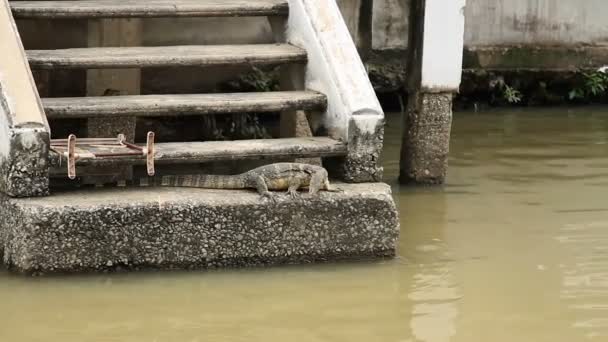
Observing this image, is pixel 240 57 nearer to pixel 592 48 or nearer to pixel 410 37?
pixel 410 37

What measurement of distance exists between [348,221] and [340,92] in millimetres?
872

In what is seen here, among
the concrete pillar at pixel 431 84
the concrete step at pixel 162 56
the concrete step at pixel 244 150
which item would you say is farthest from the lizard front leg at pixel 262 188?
the concrete pillar at pixel 431 84

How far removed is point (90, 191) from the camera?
6.91 m

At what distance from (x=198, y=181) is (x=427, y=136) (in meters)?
2.46

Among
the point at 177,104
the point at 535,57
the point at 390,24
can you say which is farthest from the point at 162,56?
the point at 535,57

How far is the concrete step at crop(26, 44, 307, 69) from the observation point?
7.43 meters

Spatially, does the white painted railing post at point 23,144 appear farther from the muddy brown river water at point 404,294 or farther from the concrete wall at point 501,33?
the concrete wall at point 501,33

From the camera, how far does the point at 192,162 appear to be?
280 inches

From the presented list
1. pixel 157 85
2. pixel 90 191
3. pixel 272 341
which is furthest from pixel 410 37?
pixel 272 341

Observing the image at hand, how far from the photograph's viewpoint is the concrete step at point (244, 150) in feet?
23.0

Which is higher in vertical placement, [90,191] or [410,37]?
[410,37]

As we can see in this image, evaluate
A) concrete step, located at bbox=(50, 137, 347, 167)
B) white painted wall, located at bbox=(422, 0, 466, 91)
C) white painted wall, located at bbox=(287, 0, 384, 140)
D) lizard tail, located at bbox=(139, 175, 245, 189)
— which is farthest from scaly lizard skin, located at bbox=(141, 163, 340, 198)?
white painted wall, located at bbox=(422, 0, 466, 91)

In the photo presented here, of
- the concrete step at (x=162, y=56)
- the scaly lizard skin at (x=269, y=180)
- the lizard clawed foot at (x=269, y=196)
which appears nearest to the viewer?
the lizard clawed foot at (x=269, y=196)

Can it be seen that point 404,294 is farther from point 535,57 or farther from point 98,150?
point 535,57
